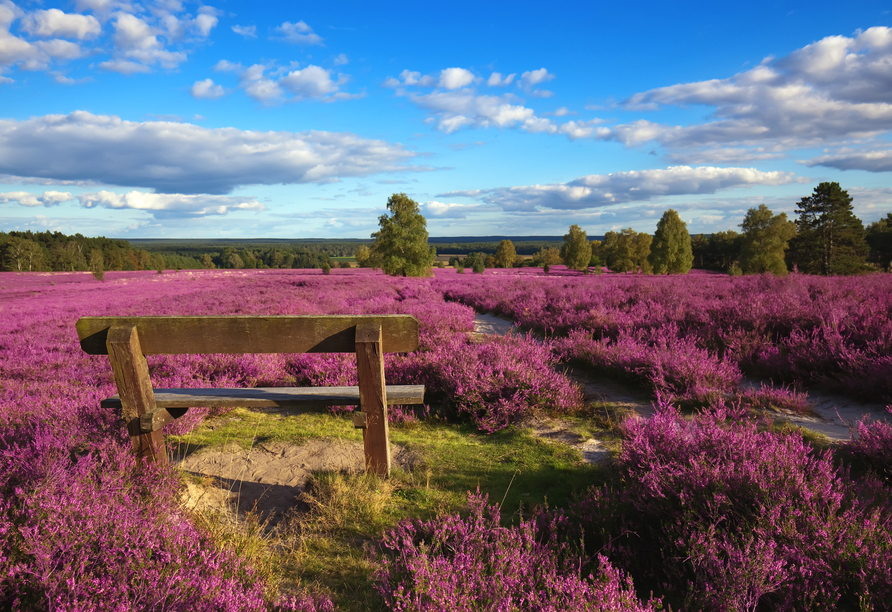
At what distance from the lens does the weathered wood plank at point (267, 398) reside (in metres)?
3.19

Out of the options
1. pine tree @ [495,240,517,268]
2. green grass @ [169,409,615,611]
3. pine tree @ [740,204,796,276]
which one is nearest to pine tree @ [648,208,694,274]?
pine tree @ [740,204,796,276]

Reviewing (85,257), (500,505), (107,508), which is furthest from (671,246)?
(85,257)

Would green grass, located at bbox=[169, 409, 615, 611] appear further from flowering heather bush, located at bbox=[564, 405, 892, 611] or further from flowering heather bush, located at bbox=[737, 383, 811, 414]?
flowering heather bush, located at bbox=[737, 383, 811, 414]

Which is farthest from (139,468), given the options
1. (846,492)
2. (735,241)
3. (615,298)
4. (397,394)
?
(735,241)

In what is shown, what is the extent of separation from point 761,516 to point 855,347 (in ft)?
16.2

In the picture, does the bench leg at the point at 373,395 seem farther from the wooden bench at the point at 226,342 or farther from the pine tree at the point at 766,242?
the pine tree at the point at 766,242

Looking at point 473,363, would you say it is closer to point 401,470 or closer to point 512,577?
point 401,470

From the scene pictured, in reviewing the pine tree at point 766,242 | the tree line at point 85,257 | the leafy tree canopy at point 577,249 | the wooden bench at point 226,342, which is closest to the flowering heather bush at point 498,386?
the wooden bench at point 226,342

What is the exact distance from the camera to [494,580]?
5.53ft

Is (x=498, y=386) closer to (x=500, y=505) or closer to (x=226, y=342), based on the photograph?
(x=500, y=505)

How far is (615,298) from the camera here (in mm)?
10625

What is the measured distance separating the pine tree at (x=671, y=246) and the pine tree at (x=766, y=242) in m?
5.85

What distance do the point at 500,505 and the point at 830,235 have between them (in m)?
51.0

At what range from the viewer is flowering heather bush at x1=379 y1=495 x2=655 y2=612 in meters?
1.60
